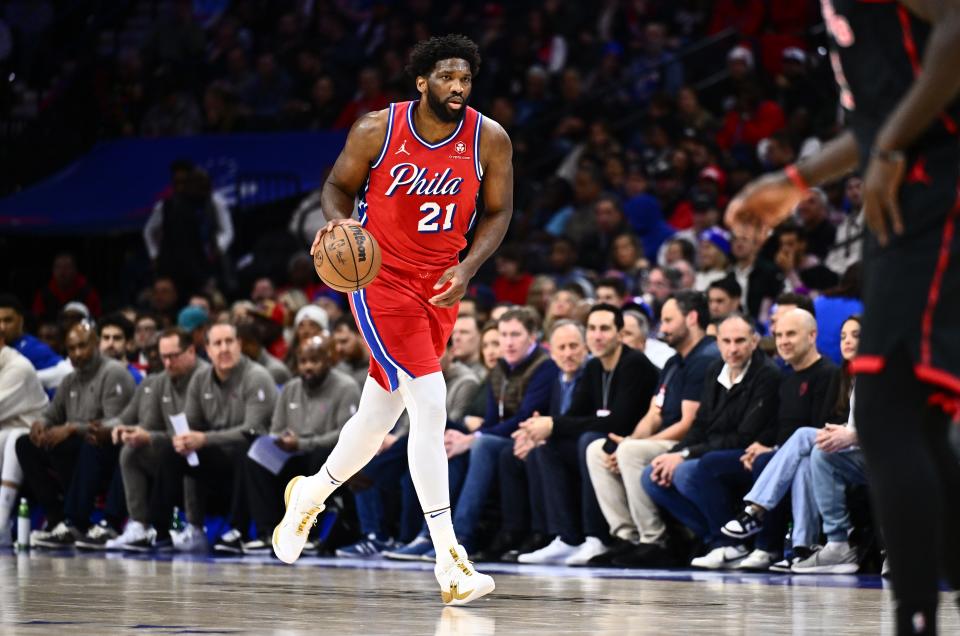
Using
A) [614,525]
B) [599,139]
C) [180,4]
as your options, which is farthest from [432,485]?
[180,4]

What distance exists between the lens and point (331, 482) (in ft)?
23.5

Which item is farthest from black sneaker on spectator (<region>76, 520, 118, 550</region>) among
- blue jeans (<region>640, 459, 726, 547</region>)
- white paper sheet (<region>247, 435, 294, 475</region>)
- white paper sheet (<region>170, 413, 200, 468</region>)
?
blue jeans (<region>640, 459, 726, 547</region>)

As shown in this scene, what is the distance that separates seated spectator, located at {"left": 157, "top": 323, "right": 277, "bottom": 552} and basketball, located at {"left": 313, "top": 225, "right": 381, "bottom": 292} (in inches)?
201

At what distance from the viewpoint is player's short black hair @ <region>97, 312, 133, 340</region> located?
43.3 feet

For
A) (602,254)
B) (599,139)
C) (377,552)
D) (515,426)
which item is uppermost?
(599,139)

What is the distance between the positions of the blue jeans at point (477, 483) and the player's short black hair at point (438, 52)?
420 cm

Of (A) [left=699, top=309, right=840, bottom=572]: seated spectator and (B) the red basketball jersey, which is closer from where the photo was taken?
(B) the red basketball jersey

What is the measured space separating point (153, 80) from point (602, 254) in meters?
8.24

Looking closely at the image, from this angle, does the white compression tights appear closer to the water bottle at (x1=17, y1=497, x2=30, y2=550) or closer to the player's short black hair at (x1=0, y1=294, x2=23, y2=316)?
the water bottle at (x1=17, y1=497, x2=30, y2=550)

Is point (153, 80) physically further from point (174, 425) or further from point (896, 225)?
point (896, 225)

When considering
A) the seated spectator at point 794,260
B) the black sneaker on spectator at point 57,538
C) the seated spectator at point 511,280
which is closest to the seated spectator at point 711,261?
the seated spectator at point 794,260

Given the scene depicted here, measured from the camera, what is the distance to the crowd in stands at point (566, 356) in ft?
31.5

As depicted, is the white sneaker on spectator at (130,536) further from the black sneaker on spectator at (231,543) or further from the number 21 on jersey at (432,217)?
the number 21 on jersey at (432,217)

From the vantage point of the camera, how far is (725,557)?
370 inches
